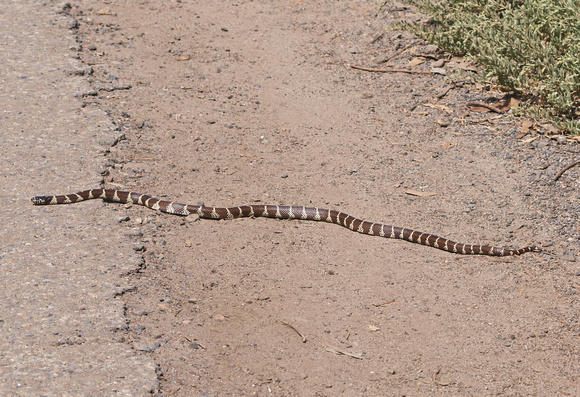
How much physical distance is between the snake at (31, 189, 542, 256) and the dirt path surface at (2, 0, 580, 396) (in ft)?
0.38

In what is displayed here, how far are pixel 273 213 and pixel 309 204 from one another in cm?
50

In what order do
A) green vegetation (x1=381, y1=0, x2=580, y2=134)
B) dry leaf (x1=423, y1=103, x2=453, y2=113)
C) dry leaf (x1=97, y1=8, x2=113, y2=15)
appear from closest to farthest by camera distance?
1. green vegetation (x1=381, y1=0, x2=580, y2=134)
2. dry leaf (x1=423, y1=103, x2=453, y2=113)
3. dry leaf (x1=97, y1=8, x2=113, y2=15)

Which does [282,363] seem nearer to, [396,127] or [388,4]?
[396,127]

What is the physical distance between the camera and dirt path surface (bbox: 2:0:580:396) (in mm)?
6004

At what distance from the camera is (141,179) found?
863 cm

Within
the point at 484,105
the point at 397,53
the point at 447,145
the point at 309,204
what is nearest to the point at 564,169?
the point at 447,145

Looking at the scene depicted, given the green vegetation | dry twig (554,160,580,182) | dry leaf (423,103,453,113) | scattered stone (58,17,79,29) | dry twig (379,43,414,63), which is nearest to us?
dry twig (554,160,580,182)

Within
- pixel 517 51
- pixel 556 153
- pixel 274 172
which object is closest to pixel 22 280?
pixel 274 172

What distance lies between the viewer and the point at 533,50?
9.48 metres

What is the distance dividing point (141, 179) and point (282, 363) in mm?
3697

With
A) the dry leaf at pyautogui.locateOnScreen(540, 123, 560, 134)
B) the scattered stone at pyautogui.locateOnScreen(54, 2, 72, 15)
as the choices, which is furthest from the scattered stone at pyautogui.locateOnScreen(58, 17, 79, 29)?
the dry leaf at pyautogui.locateOnScreen(540, 123, 560, 134)

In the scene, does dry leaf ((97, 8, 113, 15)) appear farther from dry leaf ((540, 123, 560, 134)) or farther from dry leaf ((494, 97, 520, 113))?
dry leaf ((540, 123, 560, 134))

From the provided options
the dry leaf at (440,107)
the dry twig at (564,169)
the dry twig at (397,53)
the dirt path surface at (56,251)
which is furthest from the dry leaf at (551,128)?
the dirt path surface at (56,251)

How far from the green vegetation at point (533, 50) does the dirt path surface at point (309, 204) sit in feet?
1.61
